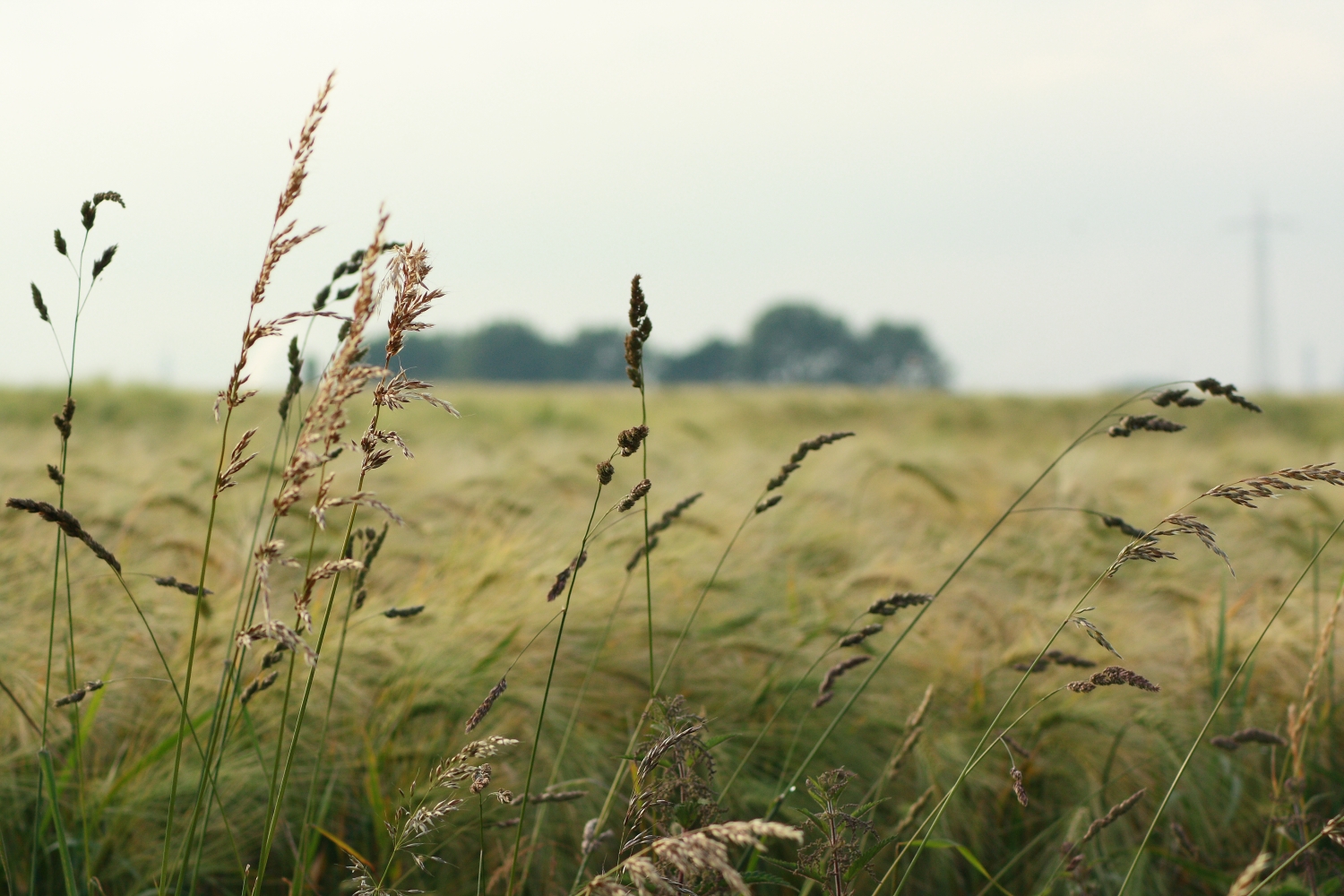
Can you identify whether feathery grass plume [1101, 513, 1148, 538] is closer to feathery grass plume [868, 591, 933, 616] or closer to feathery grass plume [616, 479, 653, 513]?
feathery grass plume [868, 591, 933, 616]

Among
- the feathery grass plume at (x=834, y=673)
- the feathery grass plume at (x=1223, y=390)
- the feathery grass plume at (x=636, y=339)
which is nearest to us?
the feathery grass plume at (x=636, y=339)

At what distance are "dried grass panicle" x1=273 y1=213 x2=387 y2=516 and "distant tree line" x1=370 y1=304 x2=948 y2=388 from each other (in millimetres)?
44425

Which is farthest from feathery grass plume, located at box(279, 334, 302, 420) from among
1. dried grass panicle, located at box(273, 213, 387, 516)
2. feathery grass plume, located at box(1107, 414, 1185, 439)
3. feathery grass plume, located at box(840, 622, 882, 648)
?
feathery grass plume, located at box(1107, 414, 1185, 439)

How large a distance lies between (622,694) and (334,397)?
159 centimetres

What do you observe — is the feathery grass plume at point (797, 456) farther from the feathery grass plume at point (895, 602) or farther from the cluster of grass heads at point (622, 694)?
the feathery grass plume at point (895, 602)

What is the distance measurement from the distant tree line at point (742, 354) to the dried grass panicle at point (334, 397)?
146 feet

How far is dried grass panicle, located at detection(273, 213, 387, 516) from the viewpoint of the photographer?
2.57ft

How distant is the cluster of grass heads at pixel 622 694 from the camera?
113cm

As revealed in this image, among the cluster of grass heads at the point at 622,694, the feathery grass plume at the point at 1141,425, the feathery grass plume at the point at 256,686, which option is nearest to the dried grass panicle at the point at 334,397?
the cluster of grass heads at the point at 622,694

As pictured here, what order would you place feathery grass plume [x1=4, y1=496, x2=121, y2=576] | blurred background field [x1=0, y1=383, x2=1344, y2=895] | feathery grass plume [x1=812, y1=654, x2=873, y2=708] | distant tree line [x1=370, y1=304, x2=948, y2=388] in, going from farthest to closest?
distant tree line [x1=370, y1=304, x2=948, y2=388] < blurred background field [x1=0, y1=383, x2=1344, y2=895] < feathery grass plume [x1=812, y1=654, x2=873, y2=708] < feathery grass plume [x1=4, y1=496, x2=121, y2=576]

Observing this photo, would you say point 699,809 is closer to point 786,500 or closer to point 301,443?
point 301,443

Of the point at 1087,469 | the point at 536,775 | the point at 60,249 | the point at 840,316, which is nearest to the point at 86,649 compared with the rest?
the point at 536,775

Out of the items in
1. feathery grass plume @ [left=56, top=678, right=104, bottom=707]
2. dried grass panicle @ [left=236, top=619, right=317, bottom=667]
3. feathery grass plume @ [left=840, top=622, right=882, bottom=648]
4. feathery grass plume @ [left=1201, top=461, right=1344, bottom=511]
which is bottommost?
feathery grass plume @ [left=840, top=622, right=882, bottom=648]

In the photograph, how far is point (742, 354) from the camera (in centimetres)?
5547
